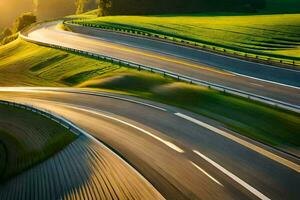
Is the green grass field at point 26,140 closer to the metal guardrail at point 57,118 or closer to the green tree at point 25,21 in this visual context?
the metal guardrail at point 57,118

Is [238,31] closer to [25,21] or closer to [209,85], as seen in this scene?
[209,85]

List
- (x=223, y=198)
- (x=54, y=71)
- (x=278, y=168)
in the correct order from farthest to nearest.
Result: (x=54, y=71)
(x=278, y=168)
(x=223, y=198)

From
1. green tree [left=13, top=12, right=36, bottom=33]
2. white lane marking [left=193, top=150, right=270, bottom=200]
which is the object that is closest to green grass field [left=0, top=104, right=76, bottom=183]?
white lane marking [left=193, top=150, right=270, bottom=200]

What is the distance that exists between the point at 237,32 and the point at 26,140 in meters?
44.8

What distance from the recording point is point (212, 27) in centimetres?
6712

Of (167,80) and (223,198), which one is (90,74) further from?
(223,198)

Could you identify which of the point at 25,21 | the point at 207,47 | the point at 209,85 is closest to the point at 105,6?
the point at 25,21

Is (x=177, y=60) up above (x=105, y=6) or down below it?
above

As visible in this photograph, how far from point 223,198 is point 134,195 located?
3.01 meters

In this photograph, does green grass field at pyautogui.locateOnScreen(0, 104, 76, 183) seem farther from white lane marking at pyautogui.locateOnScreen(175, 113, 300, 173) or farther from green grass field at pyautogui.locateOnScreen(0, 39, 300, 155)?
green grass field at pyautogui.locateOnScreen(0, 39, 300, 155)

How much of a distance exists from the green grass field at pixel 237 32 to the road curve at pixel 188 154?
24691 mm

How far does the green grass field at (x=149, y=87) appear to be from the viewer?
23125 mm

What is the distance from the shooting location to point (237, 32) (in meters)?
62.0

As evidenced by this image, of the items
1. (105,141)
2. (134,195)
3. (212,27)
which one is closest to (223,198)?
(134,195)
